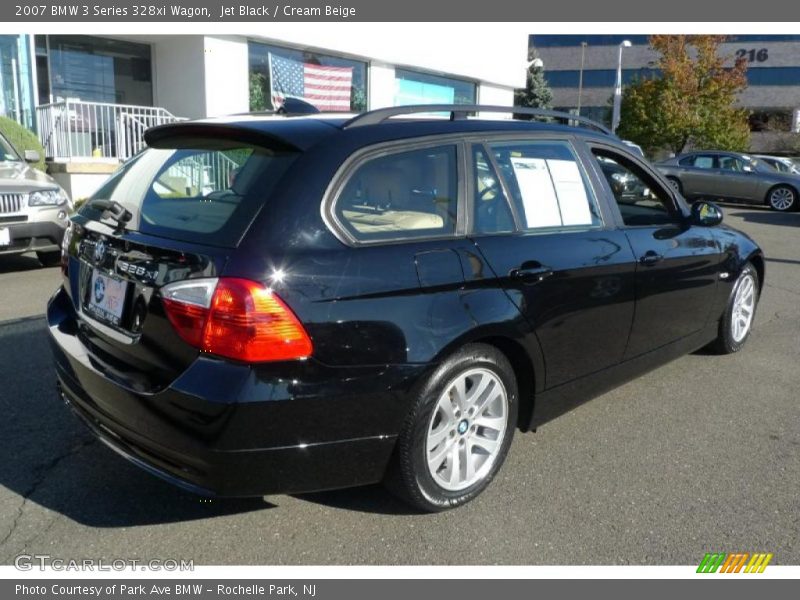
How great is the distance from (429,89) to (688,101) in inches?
822

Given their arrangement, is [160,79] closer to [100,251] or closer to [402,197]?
[100,251]

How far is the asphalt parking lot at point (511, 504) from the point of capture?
111 inches

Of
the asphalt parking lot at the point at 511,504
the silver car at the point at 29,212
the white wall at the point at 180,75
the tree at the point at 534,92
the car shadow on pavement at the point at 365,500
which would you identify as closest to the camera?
the asphalt parking lot at the point at 511,504

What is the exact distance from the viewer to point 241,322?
2480mm

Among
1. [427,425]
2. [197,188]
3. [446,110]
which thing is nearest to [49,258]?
[197,188]

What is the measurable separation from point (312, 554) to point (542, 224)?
1849 mm

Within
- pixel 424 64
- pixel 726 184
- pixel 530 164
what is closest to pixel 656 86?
pixel 726 184

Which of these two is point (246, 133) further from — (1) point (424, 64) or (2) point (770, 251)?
(1) point (424, 64)

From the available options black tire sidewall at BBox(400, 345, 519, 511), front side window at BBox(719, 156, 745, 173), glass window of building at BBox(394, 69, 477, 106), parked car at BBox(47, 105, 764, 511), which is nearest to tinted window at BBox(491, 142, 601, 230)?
parked car at BBox(47, 105, 764, 511)

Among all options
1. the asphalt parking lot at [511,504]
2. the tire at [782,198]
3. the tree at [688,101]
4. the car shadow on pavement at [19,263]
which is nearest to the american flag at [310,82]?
the car shadow on pavement at [19,263]

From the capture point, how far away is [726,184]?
18922mm

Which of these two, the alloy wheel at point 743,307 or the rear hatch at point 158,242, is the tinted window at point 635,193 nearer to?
the alloy wheel at point 743,307

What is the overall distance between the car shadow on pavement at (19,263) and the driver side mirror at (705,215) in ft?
23.2

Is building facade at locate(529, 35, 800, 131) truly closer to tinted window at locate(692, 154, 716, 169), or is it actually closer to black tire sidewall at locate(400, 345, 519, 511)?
tinted window at locate(692, 154, 716, 169)
